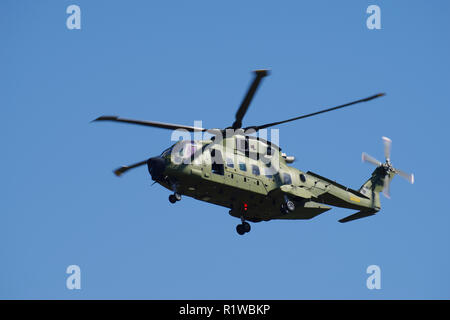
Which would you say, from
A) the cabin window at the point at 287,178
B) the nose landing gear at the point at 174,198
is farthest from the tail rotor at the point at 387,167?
the nose landing gear at the point at 174,198

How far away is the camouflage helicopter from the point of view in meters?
37.9

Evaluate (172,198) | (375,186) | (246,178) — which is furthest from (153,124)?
(375,186)

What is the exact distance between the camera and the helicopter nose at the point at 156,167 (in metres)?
37.8

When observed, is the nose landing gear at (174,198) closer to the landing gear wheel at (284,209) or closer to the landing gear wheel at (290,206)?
the landing gear wheel at (284,209)

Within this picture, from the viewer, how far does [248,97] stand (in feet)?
114

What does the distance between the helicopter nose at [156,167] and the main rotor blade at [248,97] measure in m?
3.96

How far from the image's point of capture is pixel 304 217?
4281 centimetres

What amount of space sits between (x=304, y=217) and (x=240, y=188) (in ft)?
17.0

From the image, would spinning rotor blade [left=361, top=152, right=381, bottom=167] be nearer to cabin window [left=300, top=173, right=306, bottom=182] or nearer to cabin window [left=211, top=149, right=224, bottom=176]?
cabin window [left=300, top=173, right=306, bottom=182]

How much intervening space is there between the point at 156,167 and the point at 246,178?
16.3 ft
